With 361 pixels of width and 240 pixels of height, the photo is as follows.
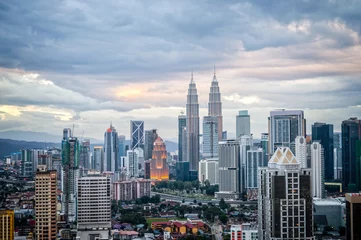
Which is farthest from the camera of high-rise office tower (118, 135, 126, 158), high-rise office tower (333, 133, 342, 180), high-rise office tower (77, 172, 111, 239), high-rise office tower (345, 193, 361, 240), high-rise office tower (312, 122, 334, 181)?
high-rise office tower (118, 135, 126, 158)

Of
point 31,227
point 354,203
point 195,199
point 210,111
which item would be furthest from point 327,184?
point 210,111

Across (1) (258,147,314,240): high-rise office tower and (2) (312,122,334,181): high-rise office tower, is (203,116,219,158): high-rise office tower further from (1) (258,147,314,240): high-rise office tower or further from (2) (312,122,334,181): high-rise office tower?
(1) (258,147,314,240): high-rise office tower

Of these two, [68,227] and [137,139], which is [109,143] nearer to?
[137,139]

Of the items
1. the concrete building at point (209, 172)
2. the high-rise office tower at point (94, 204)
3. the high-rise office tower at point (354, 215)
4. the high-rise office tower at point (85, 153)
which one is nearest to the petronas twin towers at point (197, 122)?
the concrete building at point (209, 172)

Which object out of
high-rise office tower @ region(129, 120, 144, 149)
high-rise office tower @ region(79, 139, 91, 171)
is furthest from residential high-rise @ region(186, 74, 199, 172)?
high-rise office tower @ region(79, 139, 91, 171)

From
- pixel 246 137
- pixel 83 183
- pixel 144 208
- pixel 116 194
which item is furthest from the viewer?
pixel 246 137
